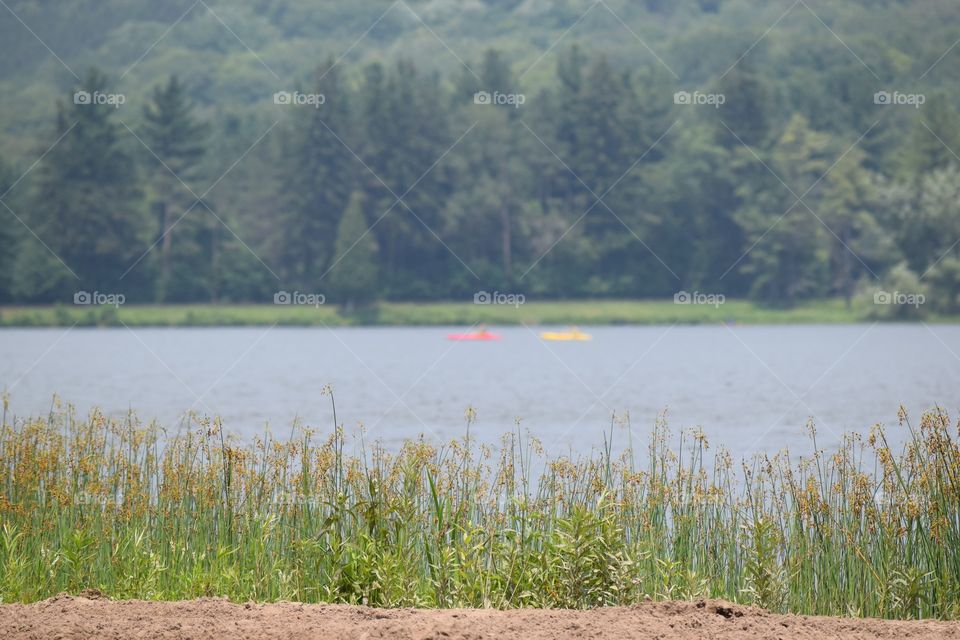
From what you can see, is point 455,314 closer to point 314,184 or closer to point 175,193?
point 314,184

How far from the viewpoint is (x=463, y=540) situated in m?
7.74

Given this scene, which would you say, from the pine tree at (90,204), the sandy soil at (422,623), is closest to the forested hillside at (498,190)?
the pine tree at (90,204)

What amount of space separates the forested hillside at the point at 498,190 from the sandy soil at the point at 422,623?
2410 inches

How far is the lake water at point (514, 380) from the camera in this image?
25312 mm

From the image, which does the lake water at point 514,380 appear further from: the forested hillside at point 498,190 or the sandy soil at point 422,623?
the forested hillside at point 498,190

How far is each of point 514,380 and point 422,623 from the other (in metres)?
31.6

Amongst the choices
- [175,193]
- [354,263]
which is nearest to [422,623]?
[354,263]

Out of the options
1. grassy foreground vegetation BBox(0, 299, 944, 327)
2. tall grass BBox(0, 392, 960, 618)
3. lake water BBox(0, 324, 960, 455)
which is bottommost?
tall grass BBox(0, 392, 960, 618)

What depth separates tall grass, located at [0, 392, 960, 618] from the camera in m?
7.52

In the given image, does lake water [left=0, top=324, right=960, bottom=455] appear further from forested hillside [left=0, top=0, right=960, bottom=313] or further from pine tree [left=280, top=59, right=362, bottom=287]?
pine tree [left=280, top=59, right=362, bottom=287]

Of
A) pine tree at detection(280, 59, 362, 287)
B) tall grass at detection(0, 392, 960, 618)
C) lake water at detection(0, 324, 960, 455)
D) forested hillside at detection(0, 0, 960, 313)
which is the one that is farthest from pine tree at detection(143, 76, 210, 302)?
tall grass at detection(0, 392, 960, 618)

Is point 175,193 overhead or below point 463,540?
overhead

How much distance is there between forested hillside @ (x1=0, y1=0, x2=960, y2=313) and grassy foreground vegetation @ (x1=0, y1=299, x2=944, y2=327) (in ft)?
4.09

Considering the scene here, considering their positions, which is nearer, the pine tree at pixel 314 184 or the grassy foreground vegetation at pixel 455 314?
the grassy foreground vegetation at pixel 455 314
